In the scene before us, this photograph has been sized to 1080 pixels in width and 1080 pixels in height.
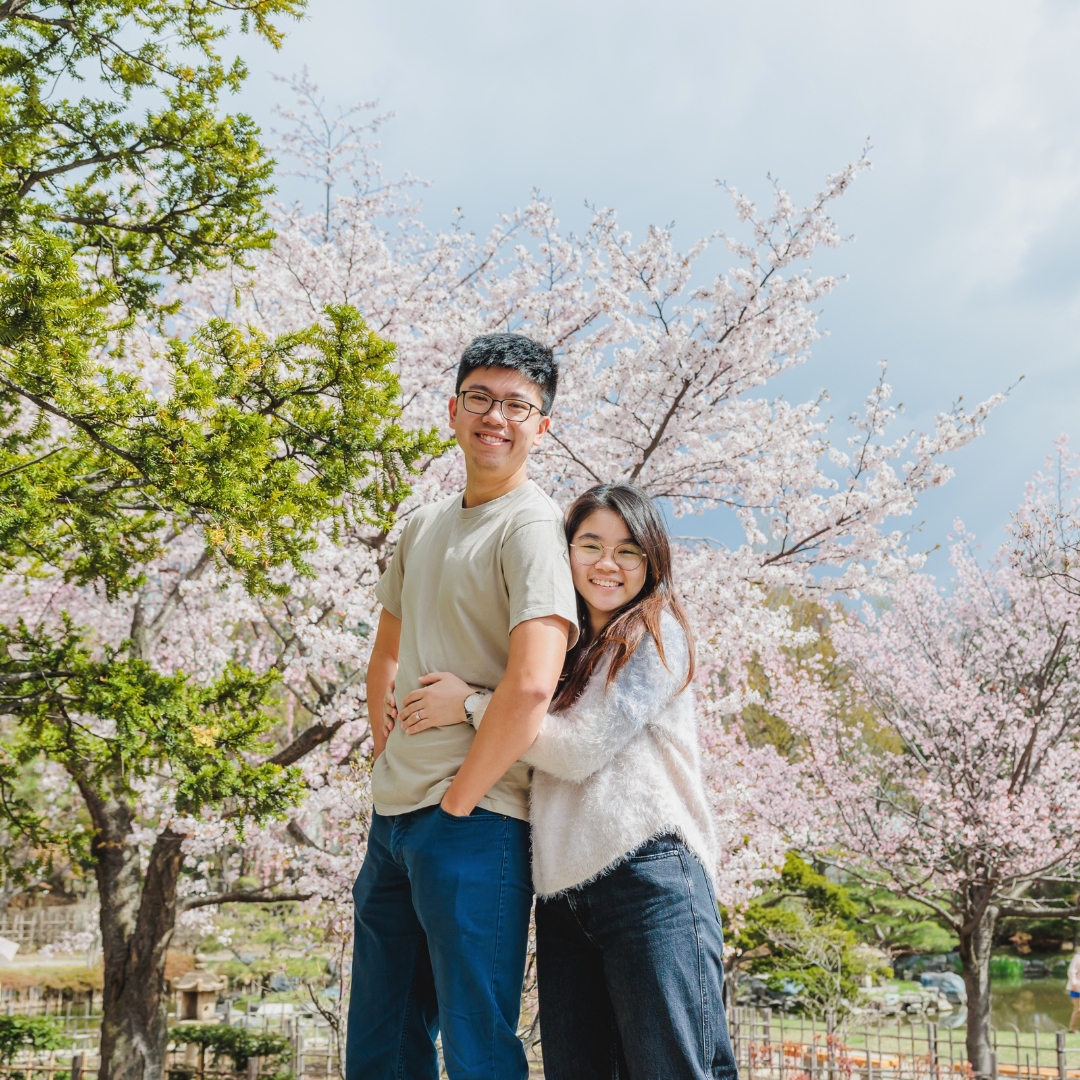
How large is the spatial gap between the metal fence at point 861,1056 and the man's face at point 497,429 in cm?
640

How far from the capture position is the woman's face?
75.5 inches

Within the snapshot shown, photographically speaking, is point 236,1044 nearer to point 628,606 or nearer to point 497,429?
point 628,606

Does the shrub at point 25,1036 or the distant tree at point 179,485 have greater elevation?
the distant tree at point 179,485

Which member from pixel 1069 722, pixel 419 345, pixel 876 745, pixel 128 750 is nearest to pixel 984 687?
pixel 1069 722

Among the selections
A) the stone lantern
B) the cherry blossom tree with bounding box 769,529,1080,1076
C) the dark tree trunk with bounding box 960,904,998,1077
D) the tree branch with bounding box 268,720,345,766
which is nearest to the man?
the tree branch with bounding box 268,720,345,766

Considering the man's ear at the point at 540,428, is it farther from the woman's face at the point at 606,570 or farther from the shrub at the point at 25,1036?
the shrub at the point at 25,1036

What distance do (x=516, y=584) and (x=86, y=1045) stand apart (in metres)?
12.6

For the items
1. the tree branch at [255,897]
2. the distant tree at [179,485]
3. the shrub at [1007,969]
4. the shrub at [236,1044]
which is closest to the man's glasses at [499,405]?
the distant tree at [179,485]

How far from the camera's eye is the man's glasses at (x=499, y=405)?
1.89 meters

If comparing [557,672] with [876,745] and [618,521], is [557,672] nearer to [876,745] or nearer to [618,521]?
[618,521]

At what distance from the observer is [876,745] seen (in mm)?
15547

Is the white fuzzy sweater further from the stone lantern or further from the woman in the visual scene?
the stone lantern

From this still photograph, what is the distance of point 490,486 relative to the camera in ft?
6.35

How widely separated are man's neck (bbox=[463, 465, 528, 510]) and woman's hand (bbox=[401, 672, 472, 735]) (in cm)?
41
